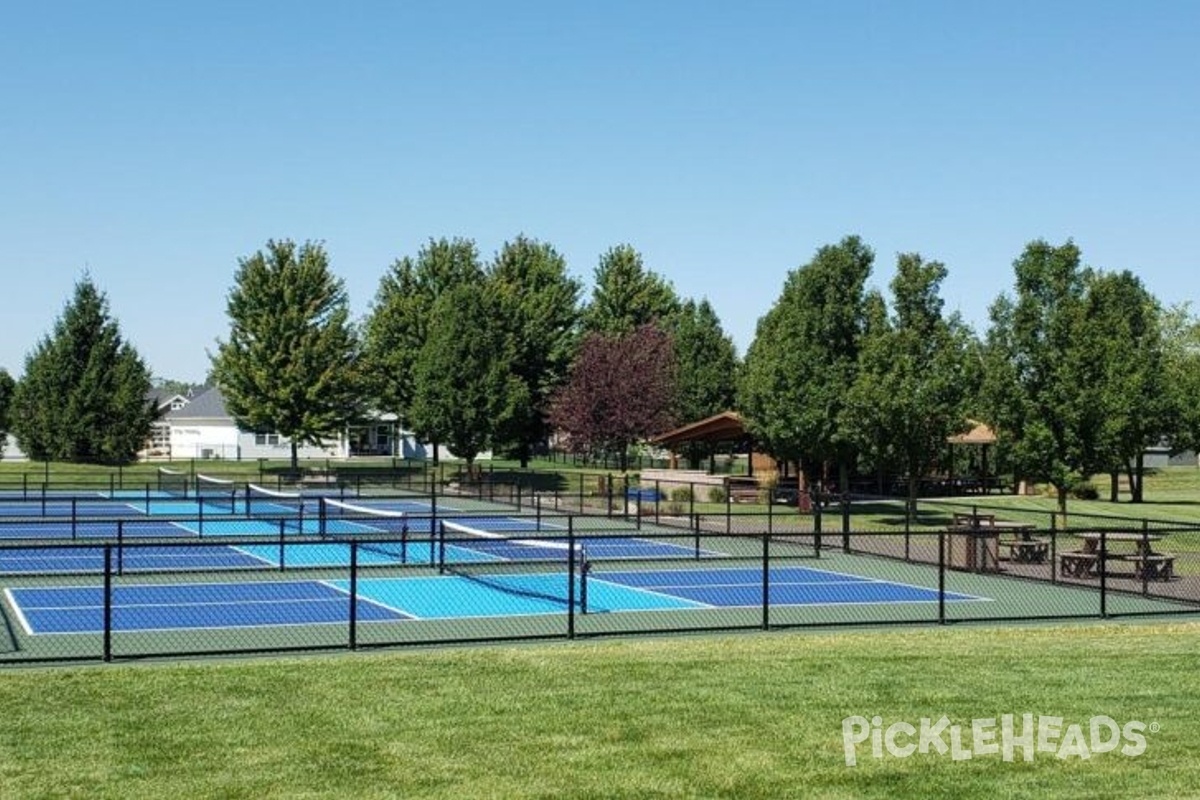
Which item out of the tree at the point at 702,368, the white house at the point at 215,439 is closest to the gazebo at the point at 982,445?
the tree at the point at 702,368

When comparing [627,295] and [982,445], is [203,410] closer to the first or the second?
[627,295]

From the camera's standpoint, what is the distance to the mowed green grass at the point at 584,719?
10.1 meters

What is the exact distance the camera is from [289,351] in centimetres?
7469

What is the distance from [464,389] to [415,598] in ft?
149

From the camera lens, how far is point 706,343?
8019 centimetres

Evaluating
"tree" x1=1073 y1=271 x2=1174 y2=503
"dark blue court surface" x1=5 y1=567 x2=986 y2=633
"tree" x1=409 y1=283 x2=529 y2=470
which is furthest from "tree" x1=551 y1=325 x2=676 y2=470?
"dark blue court surface" x1=5 y1=567 x2=986 y2=633

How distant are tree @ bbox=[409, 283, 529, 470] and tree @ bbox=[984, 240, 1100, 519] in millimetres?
32883

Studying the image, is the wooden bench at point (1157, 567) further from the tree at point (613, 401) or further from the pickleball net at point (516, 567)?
the tree at point (613, 401)

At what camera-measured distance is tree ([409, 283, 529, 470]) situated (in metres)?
69.7

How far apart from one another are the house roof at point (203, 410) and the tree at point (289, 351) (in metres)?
32.8

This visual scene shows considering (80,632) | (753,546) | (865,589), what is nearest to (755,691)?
(80,632)

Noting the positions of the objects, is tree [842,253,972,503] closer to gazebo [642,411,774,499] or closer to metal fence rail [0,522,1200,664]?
metal fence rail [0,522,1200,664]

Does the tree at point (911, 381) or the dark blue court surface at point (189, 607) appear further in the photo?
the tree at point (911, 381)

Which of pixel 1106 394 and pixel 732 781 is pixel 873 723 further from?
pixel 1106 394
